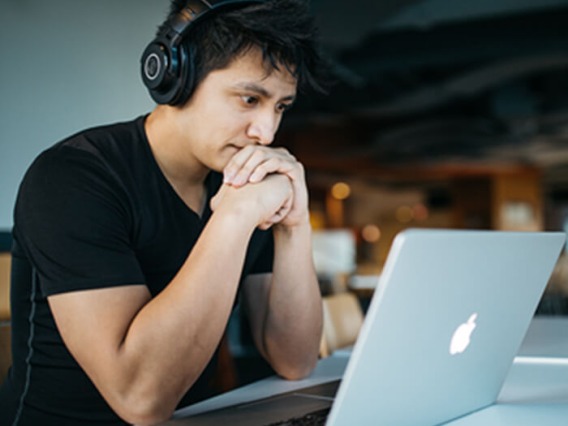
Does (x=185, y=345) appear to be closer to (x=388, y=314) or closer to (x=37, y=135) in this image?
(x=388, y=314)

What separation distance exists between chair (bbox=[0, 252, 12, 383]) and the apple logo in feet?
3.35

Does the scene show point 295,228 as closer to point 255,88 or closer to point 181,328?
point 255,88

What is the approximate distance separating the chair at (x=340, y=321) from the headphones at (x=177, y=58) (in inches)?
48.4

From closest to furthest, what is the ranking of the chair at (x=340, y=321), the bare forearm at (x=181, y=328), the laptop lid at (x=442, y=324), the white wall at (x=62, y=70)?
the laptop lid at (x=442, y=324)
the bare forearm at (x=181, y=328)
the chair at (x=340, y=321)
the white wall at (x=62, y=70)

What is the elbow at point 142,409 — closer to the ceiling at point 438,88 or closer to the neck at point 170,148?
the neck at point 170,148

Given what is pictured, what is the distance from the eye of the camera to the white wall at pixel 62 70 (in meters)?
2.66

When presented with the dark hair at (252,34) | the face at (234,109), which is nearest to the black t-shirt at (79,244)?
the face at (234,109)

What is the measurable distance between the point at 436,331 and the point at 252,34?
0.70m

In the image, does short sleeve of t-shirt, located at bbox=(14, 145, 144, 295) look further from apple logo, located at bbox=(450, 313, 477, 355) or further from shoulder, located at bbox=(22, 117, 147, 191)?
apple logo, located at bbox=(450, 313, 477, 355)

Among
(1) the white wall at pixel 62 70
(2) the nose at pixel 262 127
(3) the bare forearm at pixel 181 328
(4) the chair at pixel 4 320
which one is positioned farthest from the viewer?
(1) the white wall at pixel 62 70

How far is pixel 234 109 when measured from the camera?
1.30 metres

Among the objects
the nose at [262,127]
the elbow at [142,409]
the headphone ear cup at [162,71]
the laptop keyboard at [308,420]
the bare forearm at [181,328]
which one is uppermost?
the headphone ear cup at [162,71]

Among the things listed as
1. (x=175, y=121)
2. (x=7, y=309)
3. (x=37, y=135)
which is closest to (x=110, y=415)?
(x=175, y=121)

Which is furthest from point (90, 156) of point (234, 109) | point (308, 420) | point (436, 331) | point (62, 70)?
point (62, 70)
